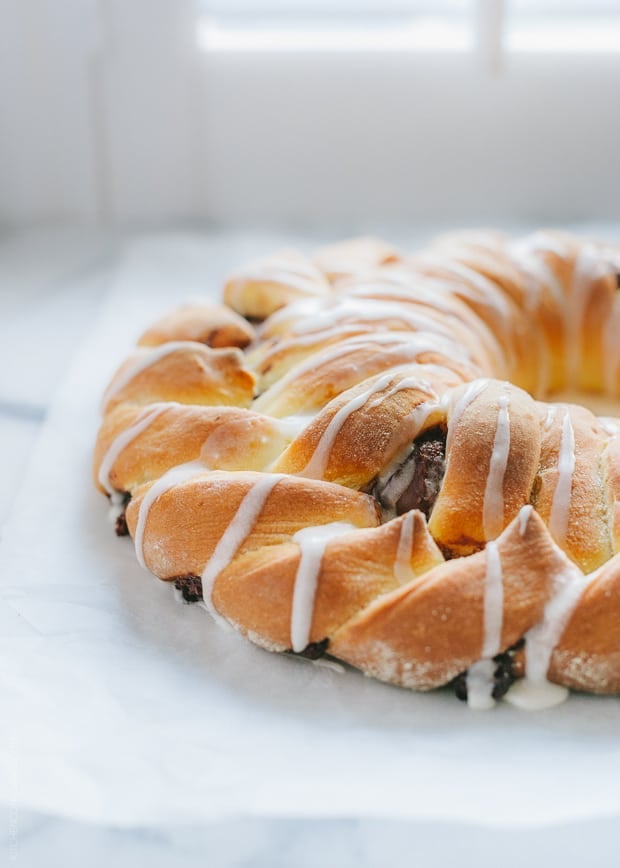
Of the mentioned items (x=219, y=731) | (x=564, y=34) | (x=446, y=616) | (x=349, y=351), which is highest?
(x=564, y=34)

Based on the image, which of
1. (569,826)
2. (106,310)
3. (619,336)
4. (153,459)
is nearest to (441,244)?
(619,336)

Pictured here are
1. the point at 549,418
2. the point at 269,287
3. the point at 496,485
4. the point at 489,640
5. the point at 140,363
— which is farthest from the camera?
the point at 269,287

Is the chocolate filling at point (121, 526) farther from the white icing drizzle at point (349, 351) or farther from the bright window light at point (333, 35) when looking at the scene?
the bright window light at point (333, 35)

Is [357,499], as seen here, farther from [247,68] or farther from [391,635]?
[247,68]

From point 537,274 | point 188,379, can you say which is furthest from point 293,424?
point 537,274

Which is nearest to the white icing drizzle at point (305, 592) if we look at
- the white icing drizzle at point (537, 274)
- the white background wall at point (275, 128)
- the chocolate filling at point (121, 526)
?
A: the chocolate filling at point (121, 526)

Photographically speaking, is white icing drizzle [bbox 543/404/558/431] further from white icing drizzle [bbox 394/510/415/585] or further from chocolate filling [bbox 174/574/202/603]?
chocolate filling [bbox 174/574/202/603]

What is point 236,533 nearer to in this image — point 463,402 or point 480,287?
point 463,402

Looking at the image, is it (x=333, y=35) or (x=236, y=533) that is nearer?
(x=236, y=533)
